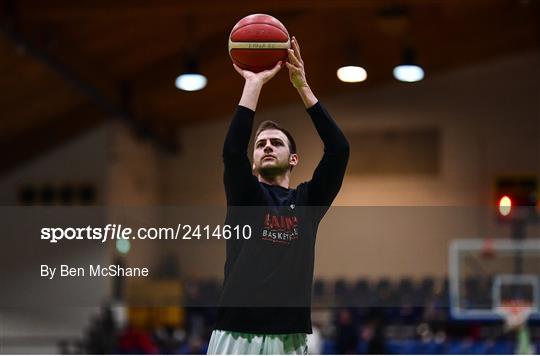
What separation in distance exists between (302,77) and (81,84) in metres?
10.5

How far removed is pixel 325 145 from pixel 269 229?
1.35ft

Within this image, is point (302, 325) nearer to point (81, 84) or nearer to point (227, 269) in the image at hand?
point (227, 269)

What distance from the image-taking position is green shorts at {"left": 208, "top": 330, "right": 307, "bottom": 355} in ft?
12.3

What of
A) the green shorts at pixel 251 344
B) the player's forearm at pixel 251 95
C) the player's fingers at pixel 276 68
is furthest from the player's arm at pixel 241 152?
the green shorts at pixel 251 344

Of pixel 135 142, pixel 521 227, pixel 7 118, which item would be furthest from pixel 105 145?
pixel 521 227

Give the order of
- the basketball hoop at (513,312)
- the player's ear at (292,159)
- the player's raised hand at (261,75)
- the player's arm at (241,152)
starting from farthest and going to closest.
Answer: the basketball hoop at (513,312)
the player's ear at (292,159)
the player's raised hand at (261,75)
the player's arm at (241,152)

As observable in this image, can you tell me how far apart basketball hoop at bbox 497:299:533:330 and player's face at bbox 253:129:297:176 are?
8548 millimetres

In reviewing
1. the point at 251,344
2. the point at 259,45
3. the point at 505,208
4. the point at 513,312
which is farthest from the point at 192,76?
the point at 251,344

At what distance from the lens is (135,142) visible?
18094mm

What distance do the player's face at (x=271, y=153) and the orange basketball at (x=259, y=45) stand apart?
0.27m

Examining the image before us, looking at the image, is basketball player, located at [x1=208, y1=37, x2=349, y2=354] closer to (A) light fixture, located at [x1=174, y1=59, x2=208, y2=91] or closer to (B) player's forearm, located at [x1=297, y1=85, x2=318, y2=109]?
(B) player's forearm, located at [x1=297, y1=85, x2=318, y2=109]

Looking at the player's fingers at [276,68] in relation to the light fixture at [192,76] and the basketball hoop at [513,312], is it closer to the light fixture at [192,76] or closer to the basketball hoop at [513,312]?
the light fixture at [192,76]

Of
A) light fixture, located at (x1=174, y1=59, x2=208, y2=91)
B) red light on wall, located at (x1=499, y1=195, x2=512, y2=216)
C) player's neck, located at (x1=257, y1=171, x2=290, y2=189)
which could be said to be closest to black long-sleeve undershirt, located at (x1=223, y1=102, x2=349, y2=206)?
player's neck, located at (x1=257, y1=171, x2=290, y2=189)

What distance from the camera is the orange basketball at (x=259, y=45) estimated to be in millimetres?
3918
